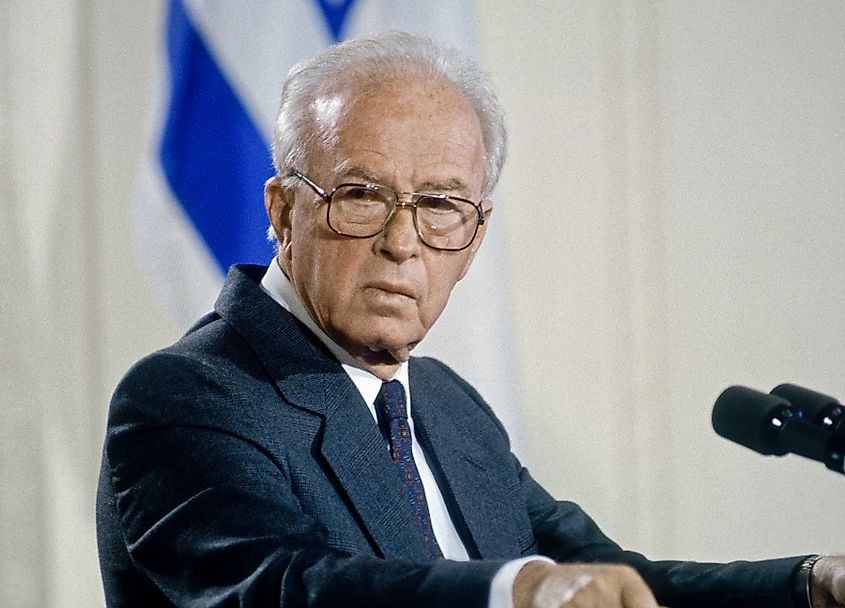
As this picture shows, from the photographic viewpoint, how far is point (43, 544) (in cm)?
265

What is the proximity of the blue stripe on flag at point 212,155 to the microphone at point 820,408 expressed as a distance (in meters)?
1.70

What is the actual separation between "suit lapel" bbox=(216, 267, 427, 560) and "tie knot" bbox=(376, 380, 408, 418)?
0.24 ft

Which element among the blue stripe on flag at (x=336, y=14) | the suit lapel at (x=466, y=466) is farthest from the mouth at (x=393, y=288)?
the blue stripe on flag at (x=336, y=14)

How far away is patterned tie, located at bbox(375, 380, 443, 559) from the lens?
171cm

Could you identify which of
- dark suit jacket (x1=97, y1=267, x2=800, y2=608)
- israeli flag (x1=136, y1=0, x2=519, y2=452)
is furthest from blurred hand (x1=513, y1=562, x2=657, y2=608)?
israeli flag (x1=136, y1=0, x2=519, y2=452)

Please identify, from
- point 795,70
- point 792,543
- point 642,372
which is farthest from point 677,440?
point 795,70

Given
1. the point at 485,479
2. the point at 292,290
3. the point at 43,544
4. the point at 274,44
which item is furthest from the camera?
the point at 274,44

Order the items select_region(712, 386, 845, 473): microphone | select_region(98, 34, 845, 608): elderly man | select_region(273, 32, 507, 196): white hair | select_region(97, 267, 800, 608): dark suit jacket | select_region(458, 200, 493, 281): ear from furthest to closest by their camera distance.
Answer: select_region(458, 200, 493, 281): ear
select_region(273, 32, 507, 196): white hair
select_region(98, 34, 845, 608): elderly man
select_region(97, 267, 800, 608): dark suit jacket
select_region(712, 386, 845, 473): microphone

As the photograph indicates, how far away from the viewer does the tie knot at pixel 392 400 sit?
182cm

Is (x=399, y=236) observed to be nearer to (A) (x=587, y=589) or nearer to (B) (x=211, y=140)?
(A) (x=587, y=589)

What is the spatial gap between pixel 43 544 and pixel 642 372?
1.76 m

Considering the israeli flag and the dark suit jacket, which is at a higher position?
the israeli flag

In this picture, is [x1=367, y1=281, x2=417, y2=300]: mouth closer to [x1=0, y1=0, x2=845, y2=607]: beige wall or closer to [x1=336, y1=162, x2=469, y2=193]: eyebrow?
[x1=336, y1=162, x2=469, y2=193]: eyebrow

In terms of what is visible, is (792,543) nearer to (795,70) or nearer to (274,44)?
(795,70)
